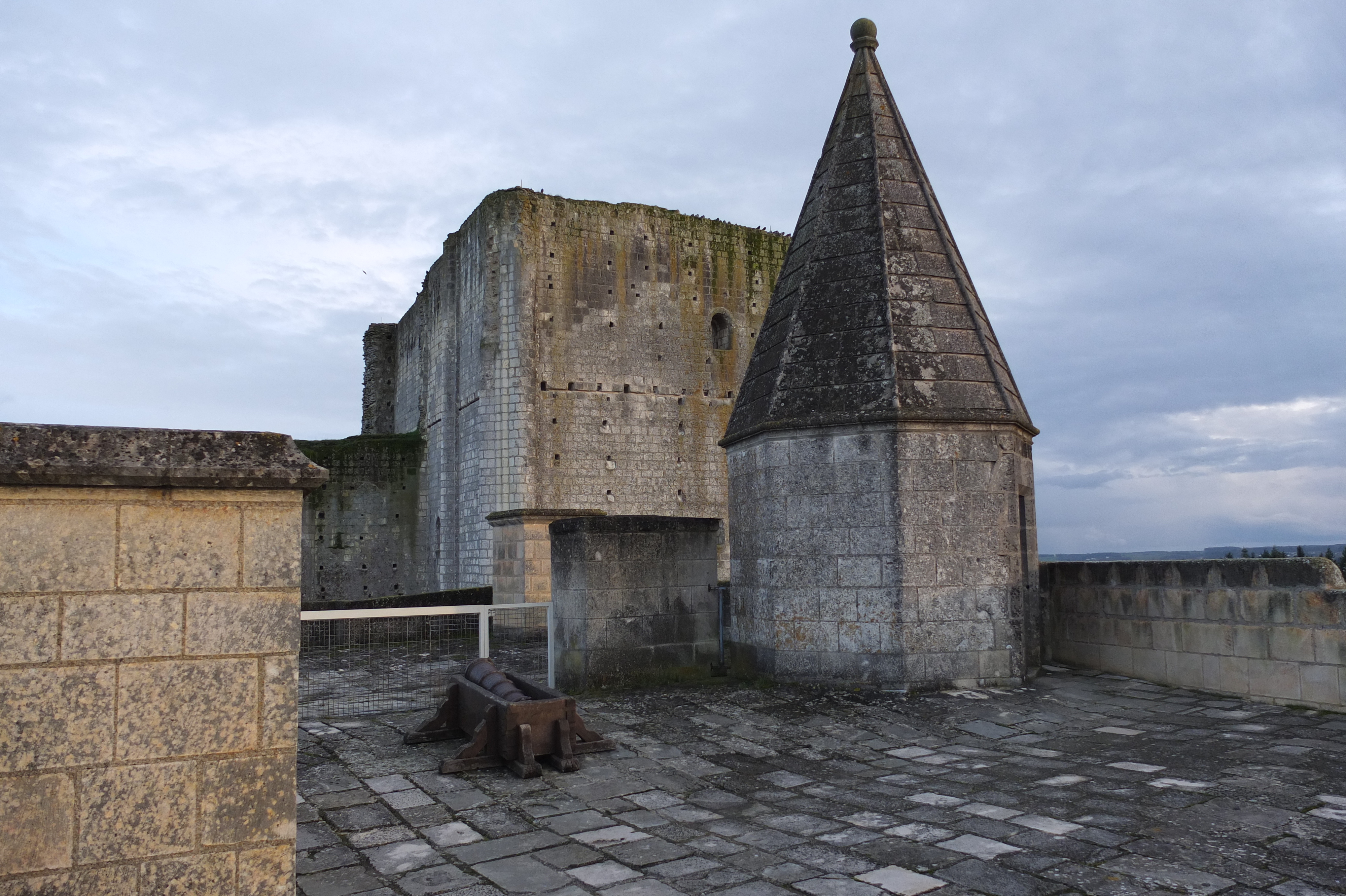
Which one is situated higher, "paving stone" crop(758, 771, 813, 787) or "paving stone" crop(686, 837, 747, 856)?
"paving stone" crop(686, 837, 747, 856)

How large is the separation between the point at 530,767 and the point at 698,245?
16.4m

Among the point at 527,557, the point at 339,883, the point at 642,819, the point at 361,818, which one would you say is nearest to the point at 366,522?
the point at 527,557

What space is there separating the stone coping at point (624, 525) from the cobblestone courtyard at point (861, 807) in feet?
6.08

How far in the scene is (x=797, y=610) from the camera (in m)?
8.16

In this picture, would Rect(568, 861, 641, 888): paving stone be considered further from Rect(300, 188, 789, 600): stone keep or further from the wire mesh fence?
Rect(300, 188, 789, 600): stone keep

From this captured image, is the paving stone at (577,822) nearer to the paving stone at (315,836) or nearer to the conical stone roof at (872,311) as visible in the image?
the paving stone at (315,836)

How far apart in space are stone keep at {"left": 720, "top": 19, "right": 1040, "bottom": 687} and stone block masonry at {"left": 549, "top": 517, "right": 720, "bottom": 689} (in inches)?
16.5

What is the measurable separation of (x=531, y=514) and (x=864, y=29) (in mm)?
9173

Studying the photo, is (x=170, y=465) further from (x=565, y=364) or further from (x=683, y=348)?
(x=683, y=348)

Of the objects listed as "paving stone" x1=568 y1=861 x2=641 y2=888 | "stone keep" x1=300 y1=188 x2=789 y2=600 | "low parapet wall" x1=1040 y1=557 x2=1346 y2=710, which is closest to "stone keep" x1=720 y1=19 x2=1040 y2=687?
"low parapet wall" x1=1040 y1=557 x2=1346 y2=710

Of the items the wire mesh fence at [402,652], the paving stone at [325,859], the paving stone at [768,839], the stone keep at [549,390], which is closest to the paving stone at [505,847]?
the paving stone at [325,859]

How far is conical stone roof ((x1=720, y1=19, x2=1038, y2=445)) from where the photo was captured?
8102mm

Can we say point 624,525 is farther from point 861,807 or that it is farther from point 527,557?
point 527,557

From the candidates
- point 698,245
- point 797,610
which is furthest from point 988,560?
point 698,245
